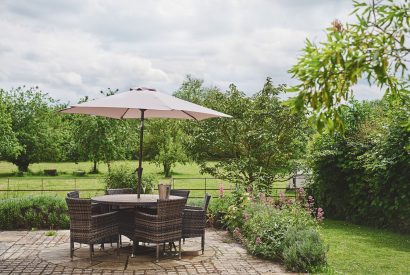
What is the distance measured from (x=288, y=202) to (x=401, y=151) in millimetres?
3247

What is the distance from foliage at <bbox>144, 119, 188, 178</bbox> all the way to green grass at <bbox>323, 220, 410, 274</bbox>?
2008cm

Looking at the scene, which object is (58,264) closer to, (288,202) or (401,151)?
(288,202)

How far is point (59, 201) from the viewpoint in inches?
419

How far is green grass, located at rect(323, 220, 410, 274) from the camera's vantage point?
7.64m

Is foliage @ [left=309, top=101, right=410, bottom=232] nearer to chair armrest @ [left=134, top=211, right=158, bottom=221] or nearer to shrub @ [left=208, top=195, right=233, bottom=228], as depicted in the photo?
shrub @ [left=208, top=195, right=233, bottom=228]

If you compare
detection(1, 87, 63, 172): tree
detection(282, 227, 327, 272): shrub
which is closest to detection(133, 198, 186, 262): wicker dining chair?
detection(282, 227, 327, 272): shrub

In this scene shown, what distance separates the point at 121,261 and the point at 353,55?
5390 millimetres

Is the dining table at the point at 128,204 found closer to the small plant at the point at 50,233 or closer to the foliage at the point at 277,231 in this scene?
the foliage at the point at 277,231

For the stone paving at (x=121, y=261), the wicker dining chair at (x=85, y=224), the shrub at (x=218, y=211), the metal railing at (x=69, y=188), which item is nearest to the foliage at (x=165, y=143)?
the metal railing at (x=69, y=188)

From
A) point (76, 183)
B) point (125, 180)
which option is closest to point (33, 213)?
point (125, 180)

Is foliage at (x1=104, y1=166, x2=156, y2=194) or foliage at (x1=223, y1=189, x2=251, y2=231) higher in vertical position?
foliage at (x1=104, y1=166, x2=156, y2=194)

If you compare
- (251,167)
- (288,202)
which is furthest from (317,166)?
(288,202)

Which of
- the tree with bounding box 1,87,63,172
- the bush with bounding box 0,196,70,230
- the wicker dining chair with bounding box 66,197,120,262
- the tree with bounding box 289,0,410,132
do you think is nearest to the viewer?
the tree with bounding box 289,0,410,132

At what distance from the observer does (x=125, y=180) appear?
39.3 ft
